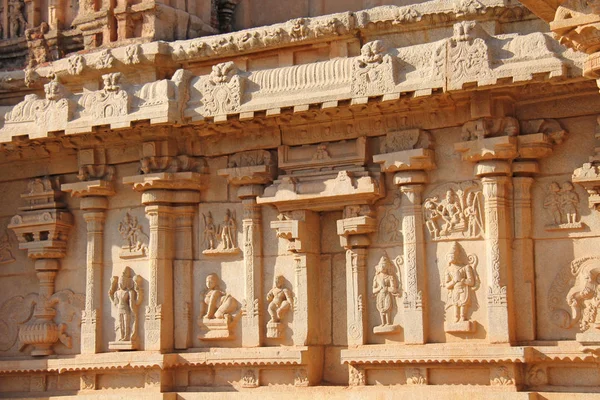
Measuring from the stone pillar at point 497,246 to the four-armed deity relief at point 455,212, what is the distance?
133 millimetres

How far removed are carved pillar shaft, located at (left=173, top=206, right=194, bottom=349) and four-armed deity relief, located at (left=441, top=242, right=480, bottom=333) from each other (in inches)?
127

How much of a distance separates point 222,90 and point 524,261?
3.79 m

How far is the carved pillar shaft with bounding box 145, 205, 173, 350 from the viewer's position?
13.5 metres

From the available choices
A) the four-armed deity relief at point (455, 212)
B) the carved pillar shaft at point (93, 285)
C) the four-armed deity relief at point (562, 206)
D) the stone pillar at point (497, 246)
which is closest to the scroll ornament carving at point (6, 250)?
the carved pillar shaft at point (93, 285)

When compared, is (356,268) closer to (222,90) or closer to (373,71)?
(373,71)

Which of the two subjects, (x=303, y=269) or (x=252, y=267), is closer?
(x=303, y=269)

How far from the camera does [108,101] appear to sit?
44.0 feet

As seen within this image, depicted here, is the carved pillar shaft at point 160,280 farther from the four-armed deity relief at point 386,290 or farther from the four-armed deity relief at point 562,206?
the four-armed deity relief at point 562,206

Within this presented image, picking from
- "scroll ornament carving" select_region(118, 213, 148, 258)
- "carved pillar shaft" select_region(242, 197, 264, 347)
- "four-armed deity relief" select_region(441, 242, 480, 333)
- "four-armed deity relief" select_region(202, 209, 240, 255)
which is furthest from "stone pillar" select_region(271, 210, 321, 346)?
"scroll ornament carving" select_region(118, 213, 148, 258)

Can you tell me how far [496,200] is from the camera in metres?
11.8

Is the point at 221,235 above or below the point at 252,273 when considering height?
above

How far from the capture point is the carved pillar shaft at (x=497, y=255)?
11.6m

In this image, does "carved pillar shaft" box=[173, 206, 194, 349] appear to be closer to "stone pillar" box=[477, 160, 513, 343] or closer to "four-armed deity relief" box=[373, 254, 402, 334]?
"four-armed deity relief" box=[373, 254, 402, 334]

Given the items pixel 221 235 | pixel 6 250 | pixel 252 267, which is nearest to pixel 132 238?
pixel 221 235
